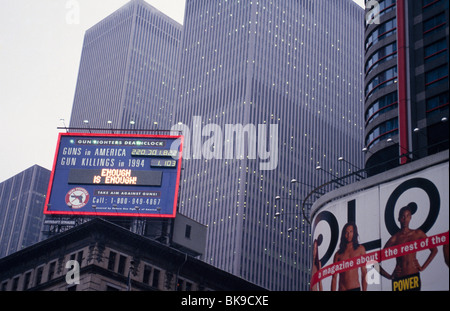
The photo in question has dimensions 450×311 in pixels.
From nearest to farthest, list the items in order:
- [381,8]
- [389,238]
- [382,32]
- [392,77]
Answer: [389,238] < [392,77] < [382,32] < [381,8]

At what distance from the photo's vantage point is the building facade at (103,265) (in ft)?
254

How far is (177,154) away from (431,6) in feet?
111

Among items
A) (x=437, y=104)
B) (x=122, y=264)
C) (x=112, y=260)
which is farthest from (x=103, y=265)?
(x=437, y=104)

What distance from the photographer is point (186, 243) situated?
88.4m

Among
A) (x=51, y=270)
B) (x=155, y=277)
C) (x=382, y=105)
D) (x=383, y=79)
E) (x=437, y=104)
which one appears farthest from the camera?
(x=383, y=79)

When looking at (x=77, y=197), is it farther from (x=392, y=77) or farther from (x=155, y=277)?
(x=392, y=77)

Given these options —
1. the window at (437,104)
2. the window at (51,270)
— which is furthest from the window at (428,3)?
the window at (51,270)

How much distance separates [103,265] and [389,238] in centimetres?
3567

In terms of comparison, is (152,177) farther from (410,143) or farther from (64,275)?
(410,143)

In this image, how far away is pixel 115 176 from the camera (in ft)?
279

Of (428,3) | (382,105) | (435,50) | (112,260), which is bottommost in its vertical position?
(112,260)

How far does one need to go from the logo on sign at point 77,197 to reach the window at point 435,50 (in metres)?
42.1

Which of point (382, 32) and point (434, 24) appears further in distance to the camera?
point (382, 32)
